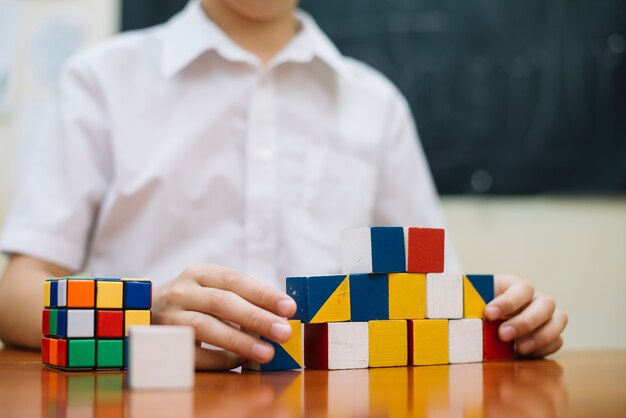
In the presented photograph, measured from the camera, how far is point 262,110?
1574 mm

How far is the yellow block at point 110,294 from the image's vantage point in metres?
0.84

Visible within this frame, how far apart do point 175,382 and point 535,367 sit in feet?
1.63

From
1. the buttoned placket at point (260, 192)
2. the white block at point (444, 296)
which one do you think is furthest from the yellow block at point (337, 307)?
the buttoned placket at point (260, 192)

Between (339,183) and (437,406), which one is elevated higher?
(339,183)

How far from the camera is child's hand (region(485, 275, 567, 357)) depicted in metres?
1.05

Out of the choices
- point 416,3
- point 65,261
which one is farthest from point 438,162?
point 65,261

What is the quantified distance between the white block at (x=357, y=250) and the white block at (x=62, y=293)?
333 millimetres

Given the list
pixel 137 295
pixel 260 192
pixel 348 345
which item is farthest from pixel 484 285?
pixel 260 192

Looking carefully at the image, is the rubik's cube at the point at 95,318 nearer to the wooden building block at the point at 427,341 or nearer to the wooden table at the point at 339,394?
the wooden table at the point at 339,394

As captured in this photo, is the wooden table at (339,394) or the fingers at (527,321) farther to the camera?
the fingers at (527,321)

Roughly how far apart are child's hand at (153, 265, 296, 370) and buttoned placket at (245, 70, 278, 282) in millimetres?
562

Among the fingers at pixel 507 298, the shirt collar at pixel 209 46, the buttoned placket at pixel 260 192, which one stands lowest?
the fingers at pixel 507 298

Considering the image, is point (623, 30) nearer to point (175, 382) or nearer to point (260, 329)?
point (260, 329)

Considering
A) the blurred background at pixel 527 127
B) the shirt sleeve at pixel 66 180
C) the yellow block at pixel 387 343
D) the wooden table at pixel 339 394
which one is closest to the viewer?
the wooden table at pixel 339 394
